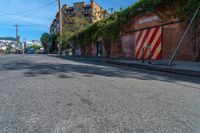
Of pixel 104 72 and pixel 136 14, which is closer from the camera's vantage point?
pixel 104 72

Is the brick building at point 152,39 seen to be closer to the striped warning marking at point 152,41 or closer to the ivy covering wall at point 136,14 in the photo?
the striped warning marking at point 152,41

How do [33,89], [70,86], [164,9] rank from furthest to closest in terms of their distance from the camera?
[164,9]
[70,86]
[33,89]

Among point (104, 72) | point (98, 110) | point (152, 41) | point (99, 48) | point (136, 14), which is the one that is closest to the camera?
point (98, 110)

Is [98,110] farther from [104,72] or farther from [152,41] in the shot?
[152,41]

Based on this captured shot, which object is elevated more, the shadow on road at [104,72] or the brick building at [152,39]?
the brick building at [152,39]

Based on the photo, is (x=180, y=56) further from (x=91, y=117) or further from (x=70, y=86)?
(x=91, y=117)

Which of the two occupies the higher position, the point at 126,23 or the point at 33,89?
the point at 126,23

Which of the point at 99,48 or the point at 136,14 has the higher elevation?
the point at 136,14

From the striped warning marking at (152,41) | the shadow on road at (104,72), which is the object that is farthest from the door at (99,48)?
the shadow on road at (104,72)

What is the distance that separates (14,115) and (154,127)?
1.86 meters

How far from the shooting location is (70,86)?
476 cm

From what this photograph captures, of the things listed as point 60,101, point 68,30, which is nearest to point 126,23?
point 60,101

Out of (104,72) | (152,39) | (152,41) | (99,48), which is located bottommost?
(104,72)

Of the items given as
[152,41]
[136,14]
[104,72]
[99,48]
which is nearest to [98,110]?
[104,72]
